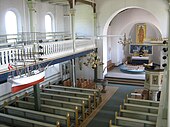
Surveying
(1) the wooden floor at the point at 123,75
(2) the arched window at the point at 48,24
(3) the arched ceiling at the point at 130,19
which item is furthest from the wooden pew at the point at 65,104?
(3) the arched ceiling at the point at 130,19

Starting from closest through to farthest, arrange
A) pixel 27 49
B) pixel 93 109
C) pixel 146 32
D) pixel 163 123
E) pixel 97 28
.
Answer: pixel 163 123, pixel 27 49, pixel 93 109, pixel 97 28, pixel 146 32

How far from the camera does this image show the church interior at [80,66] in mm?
10625

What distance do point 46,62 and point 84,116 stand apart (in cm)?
396

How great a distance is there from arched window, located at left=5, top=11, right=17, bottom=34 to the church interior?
0.08 metres

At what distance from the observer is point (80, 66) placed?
21.6 meters

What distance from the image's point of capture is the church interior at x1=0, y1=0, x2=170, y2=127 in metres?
10.6

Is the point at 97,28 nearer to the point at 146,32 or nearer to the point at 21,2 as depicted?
the point at 21,2

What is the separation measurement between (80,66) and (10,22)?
807 cm

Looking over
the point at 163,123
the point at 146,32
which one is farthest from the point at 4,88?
the point at 146,32

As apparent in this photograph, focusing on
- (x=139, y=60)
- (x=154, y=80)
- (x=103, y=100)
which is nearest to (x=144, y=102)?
(x=154, y=80)

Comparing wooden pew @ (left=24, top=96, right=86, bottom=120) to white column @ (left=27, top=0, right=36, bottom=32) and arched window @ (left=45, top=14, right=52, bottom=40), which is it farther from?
arched window @ (left=45, top=14, right=52, bottom=40)

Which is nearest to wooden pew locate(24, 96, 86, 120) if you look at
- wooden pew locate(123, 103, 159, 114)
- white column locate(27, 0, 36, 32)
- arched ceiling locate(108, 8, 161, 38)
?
wooden pew locate(123, 103, 159, 114)

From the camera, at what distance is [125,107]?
12664mm

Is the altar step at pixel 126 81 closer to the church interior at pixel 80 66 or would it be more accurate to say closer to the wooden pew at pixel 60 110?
the church interior at pixel 80 66
